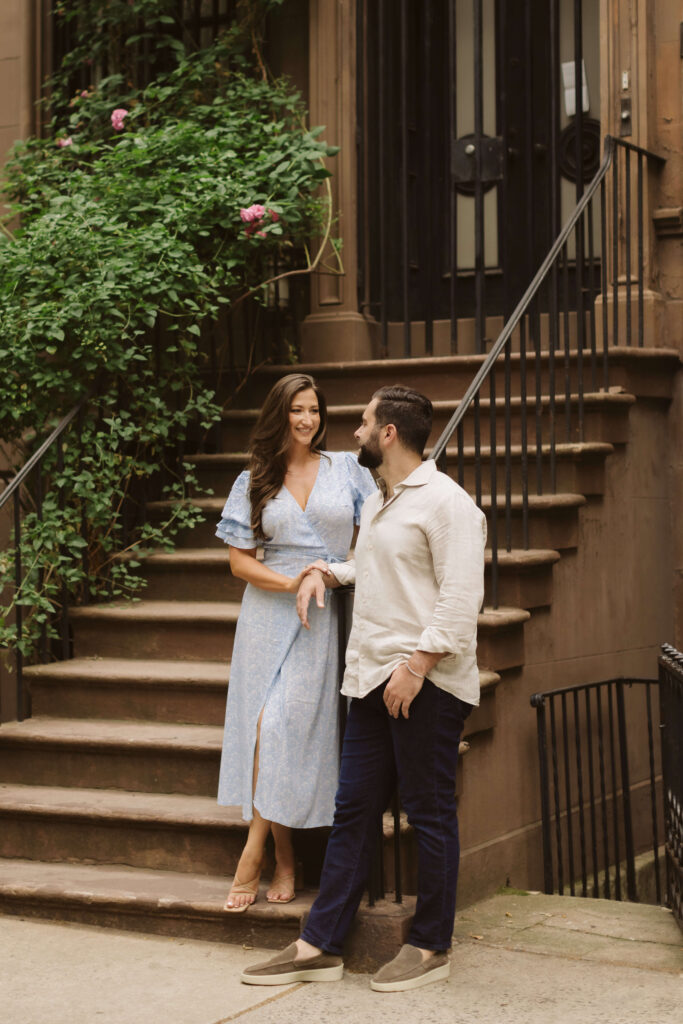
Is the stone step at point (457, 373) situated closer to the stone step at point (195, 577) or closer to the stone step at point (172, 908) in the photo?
the stone step at point (195, 577)

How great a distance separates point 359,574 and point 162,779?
1.65 meters

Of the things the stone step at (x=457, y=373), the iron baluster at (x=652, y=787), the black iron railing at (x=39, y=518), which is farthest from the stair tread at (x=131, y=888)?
the stone step at (x=457, y=373)

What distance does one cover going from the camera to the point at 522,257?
8430 mm

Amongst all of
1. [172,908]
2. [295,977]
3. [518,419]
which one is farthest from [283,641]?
[518,419]

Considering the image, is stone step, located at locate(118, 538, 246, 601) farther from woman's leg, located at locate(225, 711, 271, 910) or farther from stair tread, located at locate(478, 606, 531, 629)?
woman's leg, located at locate(225, 711, 271, 910)

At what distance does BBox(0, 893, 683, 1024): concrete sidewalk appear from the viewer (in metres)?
4.04

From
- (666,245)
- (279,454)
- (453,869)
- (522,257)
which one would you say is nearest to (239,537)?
(279,454)

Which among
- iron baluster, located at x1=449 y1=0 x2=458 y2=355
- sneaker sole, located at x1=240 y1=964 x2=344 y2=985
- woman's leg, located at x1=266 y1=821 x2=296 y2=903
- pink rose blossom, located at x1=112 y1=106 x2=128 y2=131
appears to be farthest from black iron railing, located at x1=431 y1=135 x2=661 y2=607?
pink rose blossom, located at x1=112 y1=106 x2=128 y2=131

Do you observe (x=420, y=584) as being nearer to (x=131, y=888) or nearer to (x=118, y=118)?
(x=131, y=888)

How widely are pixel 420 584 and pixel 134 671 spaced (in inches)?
85.6

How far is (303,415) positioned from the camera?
4.90 meters

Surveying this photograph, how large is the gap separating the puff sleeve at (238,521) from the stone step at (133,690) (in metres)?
1.07

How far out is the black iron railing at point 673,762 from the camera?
488 centimetres

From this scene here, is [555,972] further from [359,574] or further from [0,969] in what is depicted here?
[0,969]
